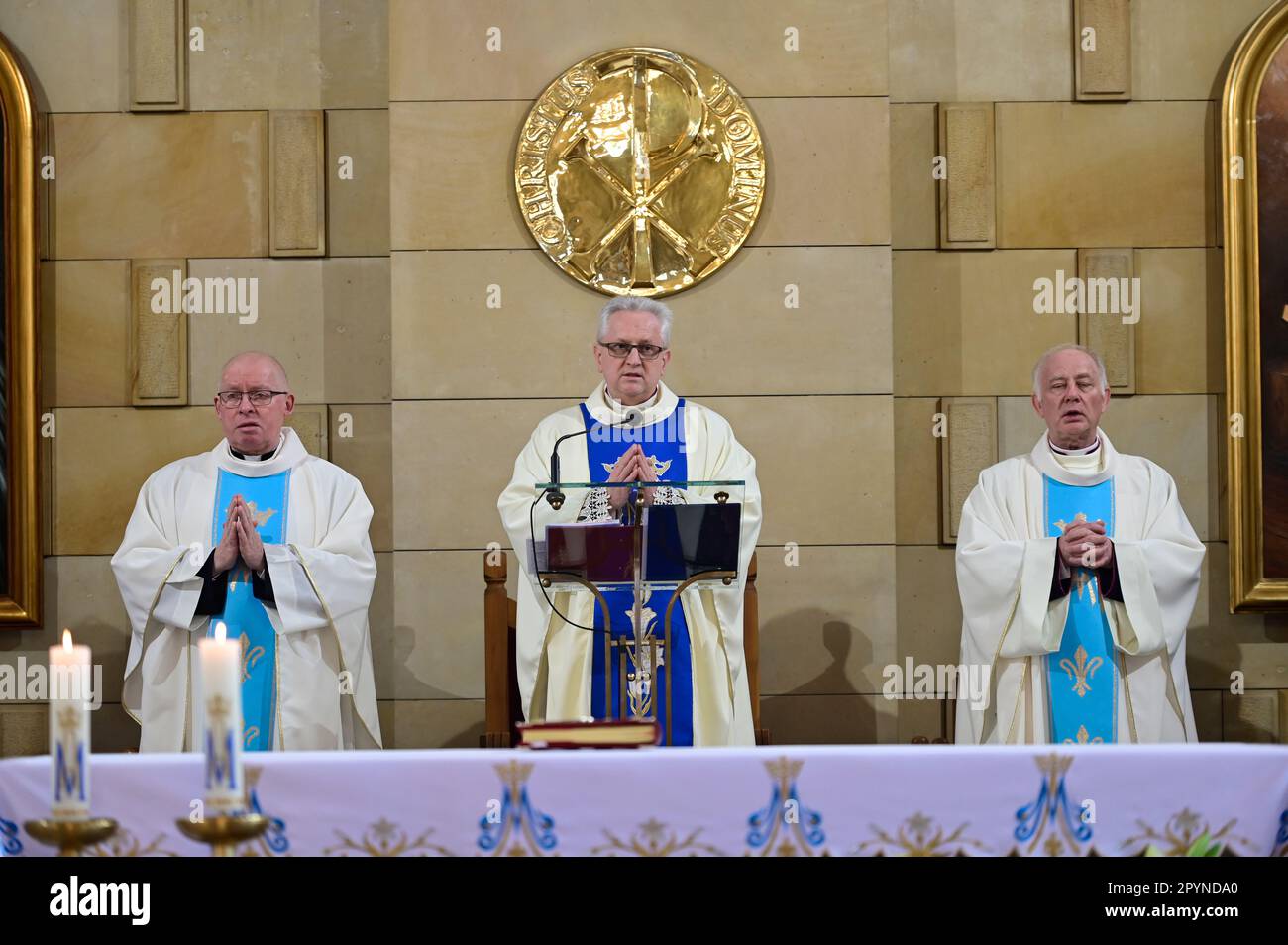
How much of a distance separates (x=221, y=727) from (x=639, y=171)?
530 centimetres

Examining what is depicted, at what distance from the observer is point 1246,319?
7.26 meters

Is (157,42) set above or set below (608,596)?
above

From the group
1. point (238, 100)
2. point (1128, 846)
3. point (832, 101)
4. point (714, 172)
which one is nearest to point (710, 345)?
point (714, 172)

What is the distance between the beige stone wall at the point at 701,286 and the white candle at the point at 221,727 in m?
4.75

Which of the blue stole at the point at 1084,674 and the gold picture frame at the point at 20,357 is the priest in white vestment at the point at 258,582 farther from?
the blue stole at the point at 1084,674

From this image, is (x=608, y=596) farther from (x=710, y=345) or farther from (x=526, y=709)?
(x=710, y=345)

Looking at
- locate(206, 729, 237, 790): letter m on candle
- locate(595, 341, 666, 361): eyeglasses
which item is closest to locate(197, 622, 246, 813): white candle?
locate(206, 729, 237, 790): letter m on candle

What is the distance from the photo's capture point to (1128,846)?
3.24m

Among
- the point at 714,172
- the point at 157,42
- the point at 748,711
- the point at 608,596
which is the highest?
the point at 157,42

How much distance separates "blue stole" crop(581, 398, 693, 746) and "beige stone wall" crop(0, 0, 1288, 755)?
109 cm

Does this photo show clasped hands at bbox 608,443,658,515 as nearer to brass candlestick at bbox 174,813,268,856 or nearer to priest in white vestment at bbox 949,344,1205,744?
priest in white vestment at bbox 949,344,1205,744

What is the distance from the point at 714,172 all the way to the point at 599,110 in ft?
1.96

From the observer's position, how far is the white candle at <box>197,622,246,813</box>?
2262mm
